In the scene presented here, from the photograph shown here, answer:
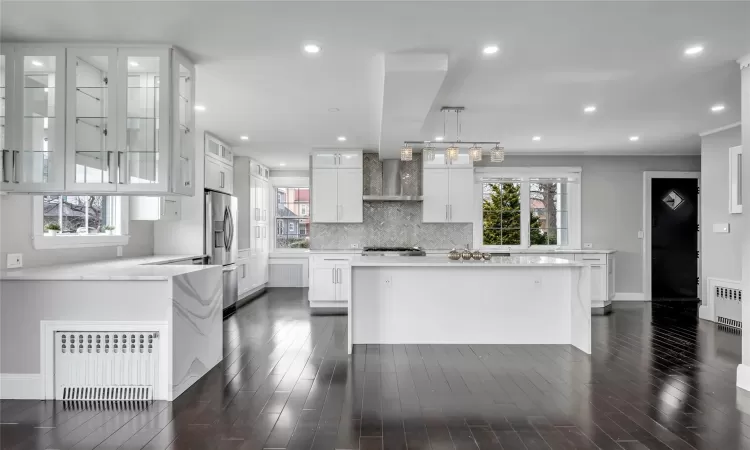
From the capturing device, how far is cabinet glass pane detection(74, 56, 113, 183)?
3.11 m

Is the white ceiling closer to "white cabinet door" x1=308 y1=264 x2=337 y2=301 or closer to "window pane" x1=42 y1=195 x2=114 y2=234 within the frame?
"window pane" x1=42 y1=195 x2=114 y2=234

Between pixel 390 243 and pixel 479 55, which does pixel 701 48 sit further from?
pixel 390 243

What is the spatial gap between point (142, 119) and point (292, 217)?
19.0 feet

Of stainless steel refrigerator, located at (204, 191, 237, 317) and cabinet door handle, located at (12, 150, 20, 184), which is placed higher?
cabinet door handle, located at (12, 150, 20, 184)

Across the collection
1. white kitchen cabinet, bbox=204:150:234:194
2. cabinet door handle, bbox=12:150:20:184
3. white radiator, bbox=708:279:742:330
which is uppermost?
white kitchen cabinet, bbox=204:150:234:194

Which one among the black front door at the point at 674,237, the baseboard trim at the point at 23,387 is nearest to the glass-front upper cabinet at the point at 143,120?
the baseboard trim at the point at 23,387

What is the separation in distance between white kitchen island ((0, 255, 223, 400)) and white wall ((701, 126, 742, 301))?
635 cm

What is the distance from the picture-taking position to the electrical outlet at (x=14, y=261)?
10.7ft

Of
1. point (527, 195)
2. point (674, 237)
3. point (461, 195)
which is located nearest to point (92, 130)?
point (461, 195)

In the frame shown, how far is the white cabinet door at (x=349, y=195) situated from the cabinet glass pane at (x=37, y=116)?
13.8ft

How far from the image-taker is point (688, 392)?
3100 mm

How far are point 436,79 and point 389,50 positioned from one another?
44cm

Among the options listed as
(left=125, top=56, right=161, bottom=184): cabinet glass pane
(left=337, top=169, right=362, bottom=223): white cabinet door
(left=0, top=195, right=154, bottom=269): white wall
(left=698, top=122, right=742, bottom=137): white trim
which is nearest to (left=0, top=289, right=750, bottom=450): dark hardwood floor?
(left=0, top=195, right=154, bottom=269): white wall

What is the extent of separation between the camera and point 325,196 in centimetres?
695
